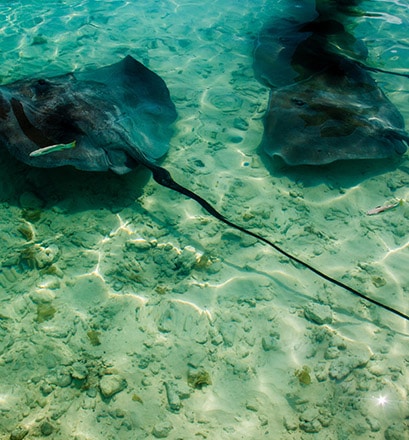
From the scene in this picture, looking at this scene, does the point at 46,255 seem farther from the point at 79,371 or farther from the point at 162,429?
the point at 162,429

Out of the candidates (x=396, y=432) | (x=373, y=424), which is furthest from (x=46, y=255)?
(x=396, y=432)

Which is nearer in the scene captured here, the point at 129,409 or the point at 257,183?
the point at 129,409

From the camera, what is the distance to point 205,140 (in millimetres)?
5266

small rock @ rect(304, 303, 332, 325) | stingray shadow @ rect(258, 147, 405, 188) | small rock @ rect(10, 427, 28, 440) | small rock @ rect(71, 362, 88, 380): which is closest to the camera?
small rock @ rect(10, 427, 28, 440)

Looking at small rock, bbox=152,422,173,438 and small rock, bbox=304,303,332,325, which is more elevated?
small rock, bbox=304,303,332,325

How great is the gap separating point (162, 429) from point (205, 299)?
4.12 ft

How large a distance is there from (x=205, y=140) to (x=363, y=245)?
110 inches

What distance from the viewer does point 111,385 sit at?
2.83m

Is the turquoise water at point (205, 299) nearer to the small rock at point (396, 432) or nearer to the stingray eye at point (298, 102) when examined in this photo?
the small rock at point (396, 432)

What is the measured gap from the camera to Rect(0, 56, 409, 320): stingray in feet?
12.5

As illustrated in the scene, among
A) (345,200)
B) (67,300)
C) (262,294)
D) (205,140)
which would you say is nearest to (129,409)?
(67,300)

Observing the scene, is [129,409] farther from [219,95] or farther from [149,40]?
[149,40]

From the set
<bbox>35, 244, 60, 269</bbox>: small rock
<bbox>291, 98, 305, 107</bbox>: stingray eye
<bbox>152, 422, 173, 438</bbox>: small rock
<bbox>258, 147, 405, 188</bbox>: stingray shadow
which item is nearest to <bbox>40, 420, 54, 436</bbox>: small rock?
<bbox>152, 422, 173, 438</bbox>: small rock

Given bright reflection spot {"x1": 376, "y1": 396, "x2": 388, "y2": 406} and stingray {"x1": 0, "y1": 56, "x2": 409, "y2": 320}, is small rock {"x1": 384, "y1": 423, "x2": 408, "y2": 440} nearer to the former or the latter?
bright reflection spot {"x1": 376, "y1": 396, "x2": 388, "y2": 406}
